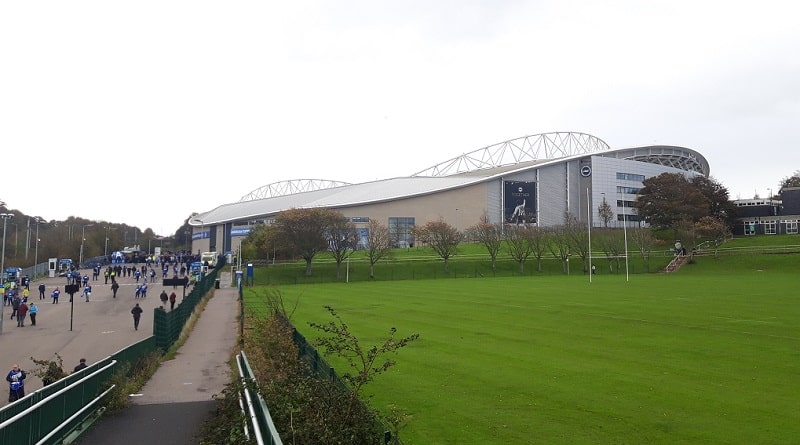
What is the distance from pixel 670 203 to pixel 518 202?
35.1 m

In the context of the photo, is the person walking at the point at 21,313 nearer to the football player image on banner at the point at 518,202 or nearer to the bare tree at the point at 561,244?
the bare tree at the point at 561,244

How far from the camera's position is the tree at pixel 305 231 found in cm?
6625

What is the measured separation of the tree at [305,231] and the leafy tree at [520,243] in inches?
901

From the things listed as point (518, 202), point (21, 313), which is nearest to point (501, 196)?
point (518, 202)

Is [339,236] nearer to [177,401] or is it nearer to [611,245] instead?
Answer: [611,245]

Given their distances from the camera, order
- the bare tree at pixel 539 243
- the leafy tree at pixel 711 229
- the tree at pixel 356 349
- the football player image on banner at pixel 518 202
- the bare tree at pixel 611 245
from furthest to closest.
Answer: the football player image on banner at pixel 518 202 → the leafy tree at pixel 711 229 → the bare tree at pixel 539 243 → the bare tree at pixel 611 245 → the tree at pixel 356 349

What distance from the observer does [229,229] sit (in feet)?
401

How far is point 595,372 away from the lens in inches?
542

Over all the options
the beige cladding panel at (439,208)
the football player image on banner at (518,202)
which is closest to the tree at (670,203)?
the football player image on banner at (518,202)

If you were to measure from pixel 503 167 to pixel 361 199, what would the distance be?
33041 millimetres

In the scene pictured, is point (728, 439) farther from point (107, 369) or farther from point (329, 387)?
point (107, 369)

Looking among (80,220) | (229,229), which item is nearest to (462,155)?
(229,229)

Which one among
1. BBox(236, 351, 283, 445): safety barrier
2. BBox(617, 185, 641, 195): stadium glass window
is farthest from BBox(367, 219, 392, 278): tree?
BBox(617, 185, 641, 195): stadium glass window

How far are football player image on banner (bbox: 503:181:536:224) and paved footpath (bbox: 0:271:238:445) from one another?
Result: 7303cm
